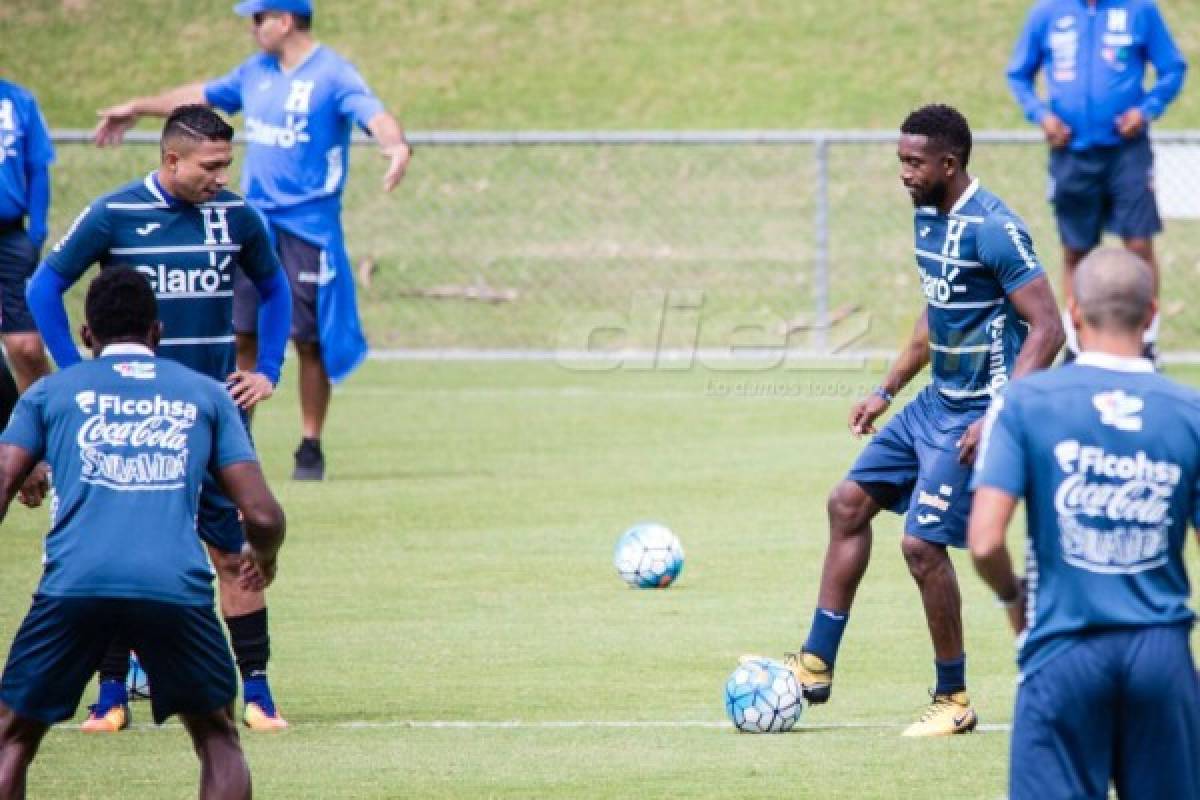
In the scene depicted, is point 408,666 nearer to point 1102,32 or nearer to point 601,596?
point 601,596

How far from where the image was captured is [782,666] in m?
9.09

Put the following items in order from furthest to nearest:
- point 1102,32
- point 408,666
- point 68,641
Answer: point 1102,32 < point 408,666 < point 68,641

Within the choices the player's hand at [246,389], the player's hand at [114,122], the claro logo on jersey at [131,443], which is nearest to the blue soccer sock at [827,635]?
the player's hand at [246,389]

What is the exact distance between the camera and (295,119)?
1495 centimetres

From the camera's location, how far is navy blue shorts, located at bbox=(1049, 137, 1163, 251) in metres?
16.9

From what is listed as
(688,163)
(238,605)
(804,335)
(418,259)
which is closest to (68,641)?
(238,605)

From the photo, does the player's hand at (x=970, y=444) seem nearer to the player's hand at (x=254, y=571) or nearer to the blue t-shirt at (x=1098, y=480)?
the player's hand at (x=254, y=571)

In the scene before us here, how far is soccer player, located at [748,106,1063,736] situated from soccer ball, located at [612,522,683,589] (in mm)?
2664

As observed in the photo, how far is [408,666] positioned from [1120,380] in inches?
196

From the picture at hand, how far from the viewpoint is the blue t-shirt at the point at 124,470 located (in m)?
6.71

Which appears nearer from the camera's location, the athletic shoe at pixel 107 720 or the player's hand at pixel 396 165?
the athletic shoe at pixel 107 720

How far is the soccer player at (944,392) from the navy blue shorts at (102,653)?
2974 mm

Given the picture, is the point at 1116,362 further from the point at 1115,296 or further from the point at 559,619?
the point at 559,619

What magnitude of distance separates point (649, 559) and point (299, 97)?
14.2 ft
